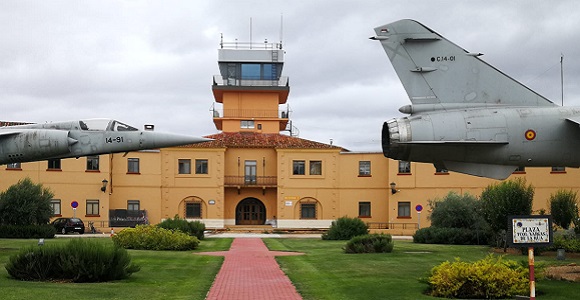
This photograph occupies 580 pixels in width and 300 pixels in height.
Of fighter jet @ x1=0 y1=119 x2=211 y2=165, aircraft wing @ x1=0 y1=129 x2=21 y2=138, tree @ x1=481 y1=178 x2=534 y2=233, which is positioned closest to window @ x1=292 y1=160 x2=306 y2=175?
tree @ x1=481 y1=178 x2=534 y2=233

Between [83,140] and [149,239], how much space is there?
27.3ft

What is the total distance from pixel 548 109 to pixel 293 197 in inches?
1820

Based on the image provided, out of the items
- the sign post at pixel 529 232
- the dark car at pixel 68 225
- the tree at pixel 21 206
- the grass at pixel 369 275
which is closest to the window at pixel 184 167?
the dark car at pixel 68 225

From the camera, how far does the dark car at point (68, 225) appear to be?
176 ft

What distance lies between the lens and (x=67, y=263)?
19031 mm

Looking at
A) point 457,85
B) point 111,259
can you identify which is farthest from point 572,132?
point 111,259

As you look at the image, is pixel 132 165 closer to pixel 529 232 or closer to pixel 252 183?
pixel 252 183

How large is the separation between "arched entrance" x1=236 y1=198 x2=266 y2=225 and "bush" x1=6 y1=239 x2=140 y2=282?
4564 cm

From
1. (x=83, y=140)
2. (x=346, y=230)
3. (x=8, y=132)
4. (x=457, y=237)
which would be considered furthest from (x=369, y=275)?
(x=346, y=230)

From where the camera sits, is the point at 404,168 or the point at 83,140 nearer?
the point at 83,140

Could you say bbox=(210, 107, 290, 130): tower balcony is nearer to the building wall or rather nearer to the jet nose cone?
the building wall

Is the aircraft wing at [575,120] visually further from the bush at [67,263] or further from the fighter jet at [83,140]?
the fighter jet at [83,140]

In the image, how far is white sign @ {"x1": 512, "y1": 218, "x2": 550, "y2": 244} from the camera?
Answer: 14227 mm

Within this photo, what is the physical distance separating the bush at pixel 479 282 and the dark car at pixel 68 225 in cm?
4168
